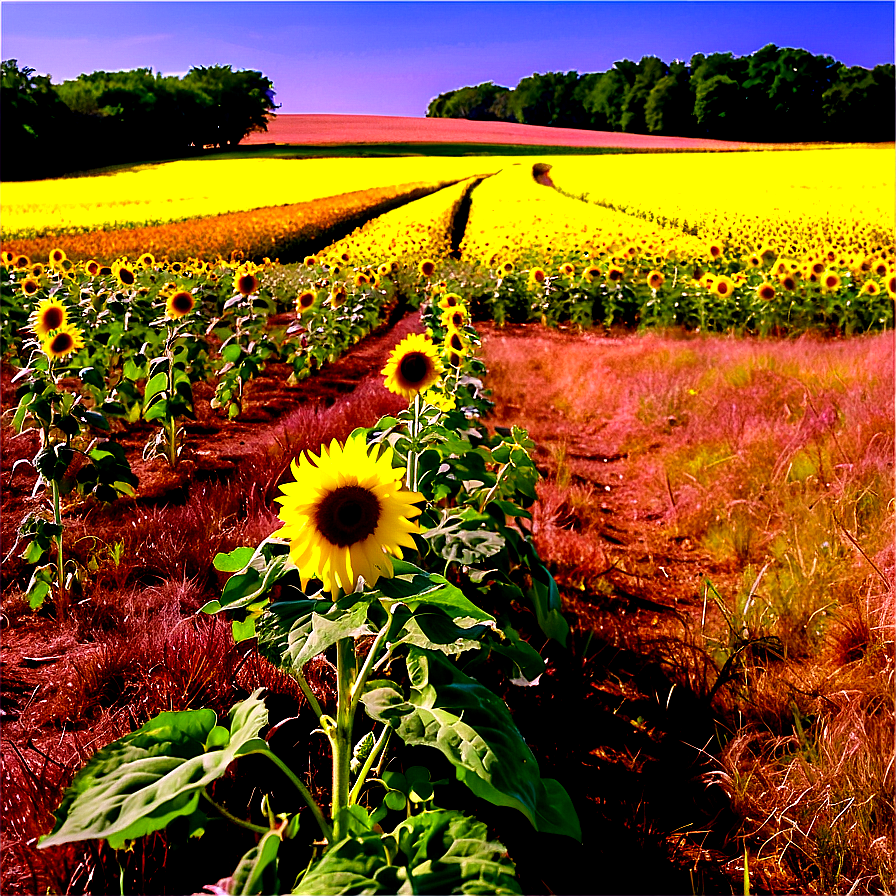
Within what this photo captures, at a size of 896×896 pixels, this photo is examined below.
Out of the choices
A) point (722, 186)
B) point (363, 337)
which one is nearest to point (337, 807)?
point (363, 337)

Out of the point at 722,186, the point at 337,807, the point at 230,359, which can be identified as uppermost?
the point at 722,186

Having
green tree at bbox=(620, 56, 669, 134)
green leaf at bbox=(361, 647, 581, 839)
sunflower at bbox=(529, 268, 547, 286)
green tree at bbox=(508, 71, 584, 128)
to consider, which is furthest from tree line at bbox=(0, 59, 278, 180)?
green leaf at bbox=(361, 647, 581, 839)

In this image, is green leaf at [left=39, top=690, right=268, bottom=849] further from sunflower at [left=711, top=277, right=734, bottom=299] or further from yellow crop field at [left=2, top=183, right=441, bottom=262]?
yellow crop field at [left=2, top=183, right=441, bottom=262]

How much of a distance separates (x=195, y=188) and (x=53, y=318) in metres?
28.5

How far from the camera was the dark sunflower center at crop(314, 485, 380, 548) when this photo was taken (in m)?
1.34

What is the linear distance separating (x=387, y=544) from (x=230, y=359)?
166 inches

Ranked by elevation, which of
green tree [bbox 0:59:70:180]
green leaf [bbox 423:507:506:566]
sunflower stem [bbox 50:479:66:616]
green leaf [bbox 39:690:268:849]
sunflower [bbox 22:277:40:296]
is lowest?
sunflower stem [bbox 50:479:66:616]

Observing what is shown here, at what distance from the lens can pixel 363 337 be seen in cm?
942

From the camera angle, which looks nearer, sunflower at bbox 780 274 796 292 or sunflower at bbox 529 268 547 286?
sunflower at bbox 780 274 796 292

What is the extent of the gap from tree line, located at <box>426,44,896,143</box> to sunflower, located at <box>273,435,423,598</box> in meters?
46.5

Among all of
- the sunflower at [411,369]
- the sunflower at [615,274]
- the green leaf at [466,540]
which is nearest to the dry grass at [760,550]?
the green leaf at [466,540]

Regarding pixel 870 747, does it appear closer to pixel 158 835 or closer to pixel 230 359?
pixel 158 835

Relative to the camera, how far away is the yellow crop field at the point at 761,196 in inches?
567

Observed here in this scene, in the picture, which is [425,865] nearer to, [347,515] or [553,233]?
[347,515]
